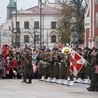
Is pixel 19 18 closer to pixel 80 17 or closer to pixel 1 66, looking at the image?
pixel 80 17

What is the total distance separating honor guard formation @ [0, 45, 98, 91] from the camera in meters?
23.1

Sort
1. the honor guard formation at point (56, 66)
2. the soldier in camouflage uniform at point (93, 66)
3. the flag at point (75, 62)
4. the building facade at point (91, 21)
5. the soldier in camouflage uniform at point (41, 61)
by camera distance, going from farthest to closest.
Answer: the building facade at point (91, 21)
the soldier in camouflage uniform at point (41, 61)
the flag at point (75, 62)
the honor guard formation at point (56, 66)
the soldier in camouflage uniform at point (93, 66)

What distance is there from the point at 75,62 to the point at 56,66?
2962 mm

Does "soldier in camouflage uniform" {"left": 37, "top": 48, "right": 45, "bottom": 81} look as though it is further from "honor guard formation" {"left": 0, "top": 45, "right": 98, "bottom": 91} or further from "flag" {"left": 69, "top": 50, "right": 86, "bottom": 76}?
"flag" {"left": 69, "top": 50, "right": 86, "bottom": 76}

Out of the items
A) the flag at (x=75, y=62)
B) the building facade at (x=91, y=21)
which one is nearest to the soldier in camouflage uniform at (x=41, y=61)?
the flag at (x=75, y=62)

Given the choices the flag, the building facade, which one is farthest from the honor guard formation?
the building facade

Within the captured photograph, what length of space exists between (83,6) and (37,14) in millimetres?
46746

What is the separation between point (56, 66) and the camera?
2773 centimetres

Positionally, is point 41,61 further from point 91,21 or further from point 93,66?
point 91,21

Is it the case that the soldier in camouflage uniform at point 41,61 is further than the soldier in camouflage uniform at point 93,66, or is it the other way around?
the soldier in camouflage uniform at point 41,61

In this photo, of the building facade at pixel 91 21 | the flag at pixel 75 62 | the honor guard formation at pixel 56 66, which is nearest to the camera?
the honor guard formation at pixel 56 66

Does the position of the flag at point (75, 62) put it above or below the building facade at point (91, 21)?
below

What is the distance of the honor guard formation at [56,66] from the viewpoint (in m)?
23.1

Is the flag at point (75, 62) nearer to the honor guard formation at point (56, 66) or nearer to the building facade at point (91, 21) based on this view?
the honor guard formation at point (56, 66)
